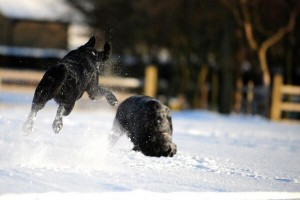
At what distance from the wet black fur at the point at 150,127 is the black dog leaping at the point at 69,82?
1.12ft

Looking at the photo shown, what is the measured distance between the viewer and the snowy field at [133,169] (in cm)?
481

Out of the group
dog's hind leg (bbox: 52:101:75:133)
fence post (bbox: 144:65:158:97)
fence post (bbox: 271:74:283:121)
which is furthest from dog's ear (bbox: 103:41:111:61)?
fence post (bbox: 271:74:283:121)

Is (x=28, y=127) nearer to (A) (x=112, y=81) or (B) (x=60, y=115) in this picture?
(B) (x=60, y=115)

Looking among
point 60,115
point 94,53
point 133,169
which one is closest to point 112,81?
point 94,53

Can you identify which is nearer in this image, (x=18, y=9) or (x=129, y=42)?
(x=129, y=42)

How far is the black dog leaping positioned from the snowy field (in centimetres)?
57

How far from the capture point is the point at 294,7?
18.7 meters

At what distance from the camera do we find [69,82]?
642cm

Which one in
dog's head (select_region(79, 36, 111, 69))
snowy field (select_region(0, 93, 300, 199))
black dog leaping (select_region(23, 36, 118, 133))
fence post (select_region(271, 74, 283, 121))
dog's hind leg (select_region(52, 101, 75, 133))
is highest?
fence post (select_region(271, 74, 283, 121))

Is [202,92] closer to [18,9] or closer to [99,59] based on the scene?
[18,9]

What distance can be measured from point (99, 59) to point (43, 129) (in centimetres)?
294

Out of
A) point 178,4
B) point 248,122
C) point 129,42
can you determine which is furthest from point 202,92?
point 248,122

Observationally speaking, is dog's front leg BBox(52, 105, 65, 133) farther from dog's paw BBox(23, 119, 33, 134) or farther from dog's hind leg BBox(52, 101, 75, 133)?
dog's paw BBox(23, 119, 33, 134)

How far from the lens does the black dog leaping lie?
6.16 metres
